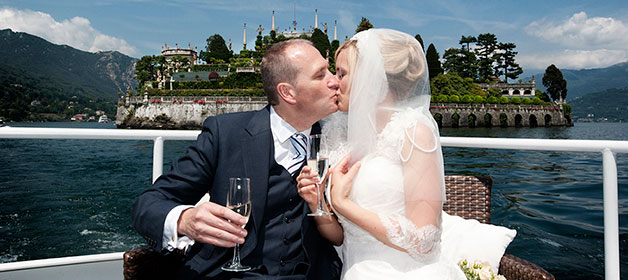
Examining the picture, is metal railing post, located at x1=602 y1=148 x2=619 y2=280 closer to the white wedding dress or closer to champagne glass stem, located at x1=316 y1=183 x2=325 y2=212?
the white wedding dress

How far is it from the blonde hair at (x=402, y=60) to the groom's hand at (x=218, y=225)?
3.54 feet

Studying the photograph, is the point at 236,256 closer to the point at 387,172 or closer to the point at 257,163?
the point at 257,163

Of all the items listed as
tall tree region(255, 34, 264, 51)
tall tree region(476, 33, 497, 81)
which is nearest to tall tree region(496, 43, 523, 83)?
tall tree region(476, 33, 497, 81)

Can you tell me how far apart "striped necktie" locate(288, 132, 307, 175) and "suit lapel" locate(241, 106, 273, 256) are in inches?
6.2

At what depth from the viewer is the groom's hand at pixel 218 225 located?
1.46 meters

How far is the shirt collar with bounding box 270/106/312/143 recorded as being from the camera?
7.02ft

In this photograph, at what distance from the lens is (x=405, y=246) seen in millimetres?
1777

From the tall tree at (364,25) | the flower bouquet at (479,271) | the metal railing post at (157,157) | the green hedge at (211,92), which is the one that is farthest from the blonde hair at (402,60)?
the tall tree at (364,25)

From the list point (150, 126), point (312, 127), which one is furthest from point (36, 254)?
point (150, 126)

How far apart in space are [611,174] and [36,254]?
10.0 meters

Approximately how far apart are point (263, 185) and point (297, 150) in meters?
0.34

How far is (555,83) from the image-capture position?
75188mm

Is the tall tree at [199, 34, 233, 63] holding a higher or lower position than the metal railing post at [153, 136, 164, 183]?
higher

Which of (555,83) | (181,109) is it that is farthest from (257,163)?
(555,83)
